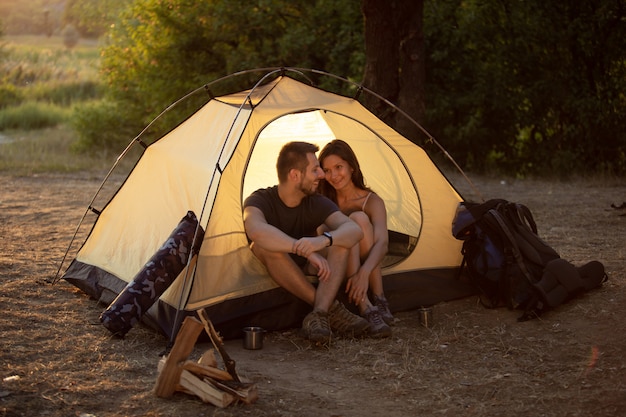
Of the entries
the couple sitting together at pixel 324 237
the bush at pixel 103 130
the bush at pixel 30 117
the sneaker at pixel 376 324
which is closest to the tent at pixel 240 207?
the couple sitting together at pixel 324 237

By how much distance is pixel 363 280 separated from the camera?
534 centimetres

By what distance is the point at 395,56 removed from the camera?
9.45m

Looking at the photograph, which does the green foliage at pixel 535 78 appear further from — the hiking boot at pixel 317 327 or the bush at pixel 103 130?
the hiking boot at pixel 317 327

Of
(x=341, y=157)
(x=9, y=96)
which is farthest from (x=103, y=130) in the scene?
(x=341, y=157)

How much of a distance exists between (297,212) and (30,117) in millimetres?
13898

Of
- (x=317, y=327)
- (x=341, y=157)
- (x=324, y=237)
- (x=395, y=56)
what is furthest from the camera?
(x=395, y=56)

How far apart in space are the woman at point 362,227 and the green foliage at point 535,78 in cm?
632

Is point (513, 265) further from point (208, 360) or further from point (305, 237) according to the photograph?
point (208, 360)

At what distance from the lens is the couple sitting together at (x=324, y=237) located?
16.6 feet

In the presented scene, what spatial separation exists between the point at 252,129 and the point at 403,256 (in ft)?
4.65

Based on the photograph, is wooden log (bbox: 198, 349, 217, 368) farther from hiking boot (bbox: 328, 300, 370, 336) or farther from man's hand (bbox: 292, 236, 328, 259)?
hiking boot (bbox: 328, 300, 370, 336)

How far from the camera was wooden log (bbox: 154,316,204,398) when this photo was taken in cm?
393

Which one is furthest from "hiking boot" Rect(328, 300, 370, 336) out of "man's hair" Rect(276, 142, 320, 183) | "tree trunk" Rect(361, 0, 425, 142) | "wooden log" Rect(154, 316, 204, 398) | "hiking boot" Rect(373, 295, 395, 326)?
"tree trunk" Rect(361, 0, 425, 142)

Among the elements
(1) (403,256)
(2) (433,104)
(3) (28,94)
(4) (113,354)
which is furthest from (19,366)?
(3) (28,94)
